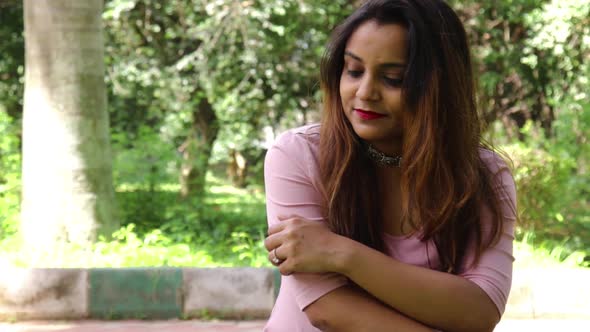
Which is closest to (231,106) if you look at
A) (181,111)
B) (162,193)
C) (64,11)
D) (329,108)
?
(181,111)

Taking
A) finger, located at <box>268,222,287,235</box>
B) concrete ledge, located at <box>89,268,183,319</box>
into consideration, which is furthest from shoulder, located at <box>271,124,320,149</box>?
concrete ledge, located at <box>89,268,183,319</box>

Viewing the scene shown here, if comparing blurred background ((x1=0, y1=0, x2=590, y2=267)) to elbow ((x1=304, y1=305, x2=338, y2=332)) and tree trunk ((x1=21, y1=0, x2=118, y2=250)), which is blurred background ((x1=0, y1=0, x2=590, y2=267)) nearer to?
tree trunk ((x1=21, y1=0, x2=118, y2=250))

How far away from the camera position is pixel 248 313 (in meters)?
4.74

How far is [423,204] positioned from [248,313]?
111 inches

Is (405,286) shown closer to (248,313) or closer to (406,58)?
(406,58)

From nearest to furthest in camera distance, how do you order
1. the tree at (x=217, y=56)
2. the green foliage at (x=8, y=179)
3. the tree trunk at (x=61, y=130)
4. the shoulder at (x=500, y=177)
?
the shoulder at (x=500, y=177) → the tree trunk at (x=61, y=130) → the green foliage at (x=8, y=179) → the tree at (x=217, y=56)

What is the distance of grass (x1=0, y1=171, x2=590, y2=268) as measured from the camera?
563cm

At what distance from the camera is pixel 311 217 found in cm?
209

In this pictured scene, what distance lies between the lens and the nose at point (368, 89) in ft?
6.65

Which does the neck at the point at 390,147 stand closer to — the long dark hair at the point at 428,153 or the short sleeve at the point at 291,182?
the long dark hair at the point at 428,153

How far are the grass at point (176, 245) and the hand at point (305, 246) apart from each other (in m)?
3.64

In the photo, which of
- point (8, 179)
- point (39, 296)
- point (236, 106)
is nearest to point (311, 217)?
point (39, 296)

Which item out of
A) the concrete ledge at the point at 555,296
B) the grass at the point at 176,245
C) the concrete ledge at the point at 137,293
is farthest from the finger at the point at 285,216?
the grass at the point at 176,245

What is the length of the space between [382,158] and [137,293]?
2.87 meters
